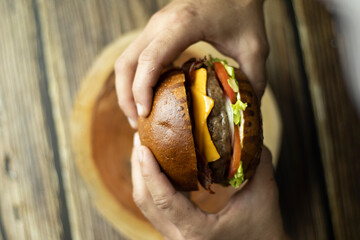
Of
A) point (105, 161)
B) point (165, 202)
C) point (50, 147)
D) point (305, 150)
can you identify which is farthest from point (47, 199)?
point (305, 150)

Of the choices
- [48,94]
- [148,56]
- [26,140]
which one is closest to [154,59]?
[148,56]

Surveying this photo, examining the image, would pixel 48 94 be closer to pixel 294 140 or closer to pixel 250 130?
pixel 250 130

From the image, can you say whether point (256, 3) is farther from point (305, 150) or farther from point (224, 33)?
point (305, 150)

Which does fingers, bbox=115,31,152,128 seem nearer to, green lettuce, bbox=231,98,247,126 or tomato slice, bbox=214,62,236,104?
tomato slice, bbox=214,62,236,104

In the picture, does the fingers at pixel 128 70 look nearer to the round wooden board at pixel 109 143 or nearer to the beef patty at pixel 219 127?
the round wooden board at pixel 109 143

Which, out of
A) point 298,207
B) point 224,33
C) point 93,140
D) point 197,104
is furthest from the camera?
point 298,207

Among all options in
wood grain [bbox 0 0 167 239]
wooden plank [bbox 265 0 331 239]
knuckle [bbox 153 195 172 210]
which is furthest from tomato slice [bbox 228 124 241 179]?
wood grain [bbox 0 0 167 239]
